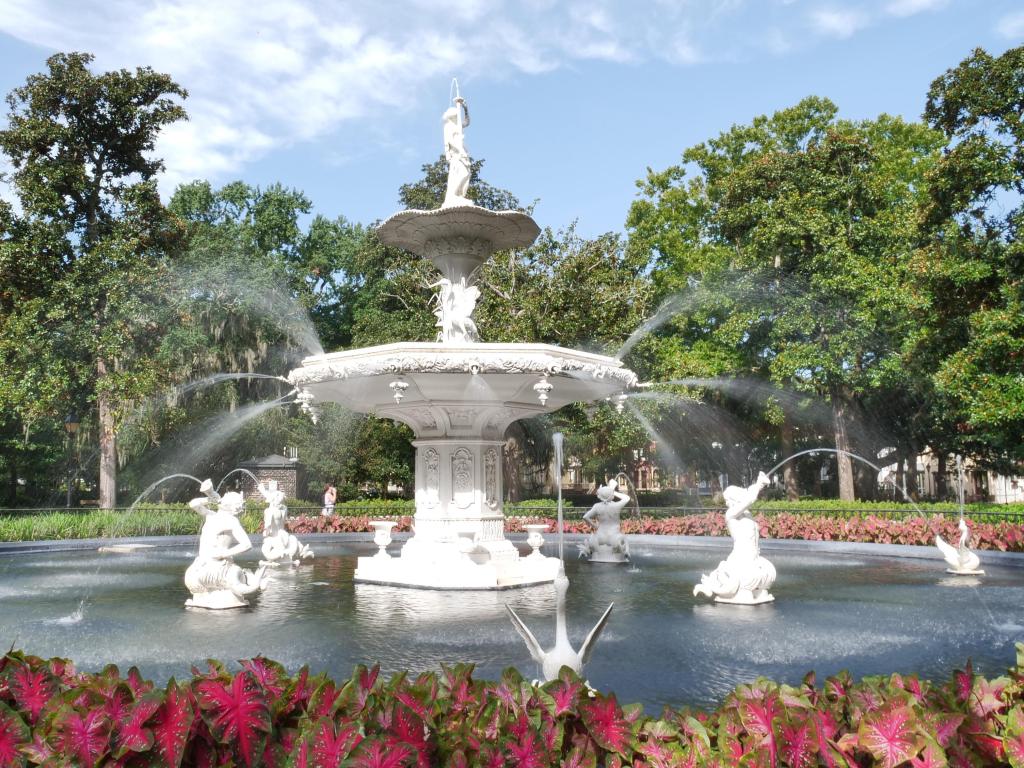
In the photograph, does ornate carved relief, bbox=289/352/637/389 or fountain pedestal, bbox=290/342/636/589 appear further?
fountain pedestal, bbox=290/342/636/589

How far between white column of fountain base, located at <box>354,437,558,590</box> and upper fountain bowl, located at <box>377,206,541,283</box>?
310 cm

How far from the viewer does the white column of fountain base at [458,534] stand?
11586mm

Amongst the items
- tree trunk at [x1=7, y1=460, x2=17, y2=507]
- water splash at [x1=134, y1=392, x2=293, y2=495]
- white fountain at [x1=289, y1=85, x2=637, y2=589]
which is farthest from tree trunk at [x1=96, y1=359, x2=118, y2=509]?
white fountain at [x1=289, y1=85, x2=637, y2=589]

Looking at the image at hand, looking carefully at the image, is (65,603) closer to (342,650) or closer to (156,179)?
(342,650)

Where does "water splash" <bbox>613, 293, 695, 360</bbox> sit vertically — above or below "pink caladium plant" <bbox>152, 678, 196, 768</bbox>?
above

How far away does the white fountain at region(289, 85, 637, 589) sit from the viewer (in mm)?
11039

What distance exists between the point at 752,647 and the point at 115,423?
→ 2611 cm

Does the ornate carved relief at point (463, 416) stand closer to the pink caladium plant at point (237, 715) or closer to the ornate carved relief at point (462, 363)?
the ornate carved relief at point (462, 363)

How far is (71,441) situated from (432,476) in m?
31.7

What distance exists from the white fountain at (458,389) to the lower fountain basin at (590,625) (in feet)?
2.14

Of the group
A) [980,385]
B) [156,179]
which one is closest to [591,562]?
[980,385]

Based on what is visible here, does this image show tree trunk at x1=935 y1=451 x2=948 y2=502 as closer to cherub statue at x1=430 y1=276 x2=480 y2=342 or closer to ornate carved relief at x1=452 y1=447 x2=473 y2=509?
cherub statue at x1=430 y1=276 x2=480 y2=342

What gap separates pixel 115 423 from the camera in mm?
28031

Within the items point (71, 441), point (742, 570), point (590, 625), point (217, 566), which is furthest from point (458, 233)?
A: point (71, 441)
